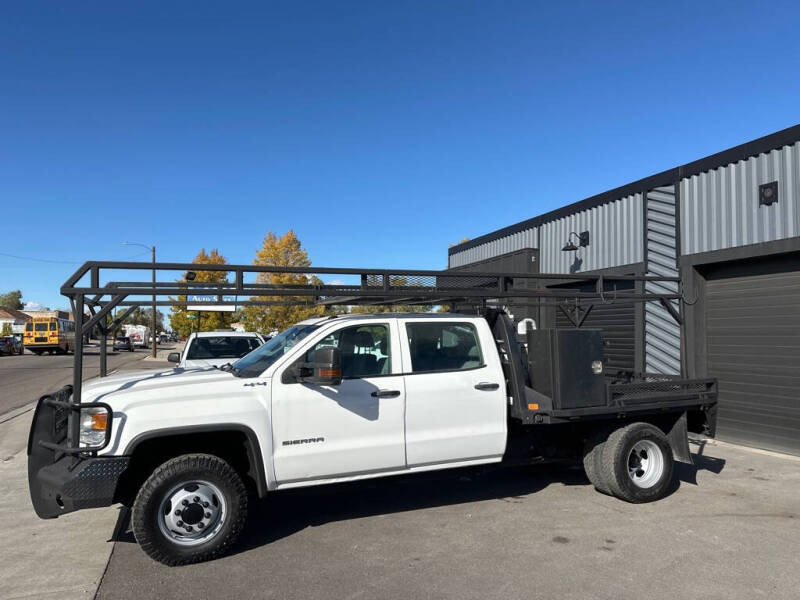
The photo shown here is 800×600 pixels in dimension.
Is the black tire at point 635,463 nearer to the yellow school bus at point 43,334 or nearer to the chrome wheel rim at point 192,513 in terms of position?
the chrome wheel rim at point 192,513

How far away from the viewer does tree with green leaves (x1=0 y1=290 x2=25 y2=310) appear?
441ft

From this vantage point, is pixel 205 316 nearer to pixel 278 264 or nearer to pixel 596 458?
pixel 278 264

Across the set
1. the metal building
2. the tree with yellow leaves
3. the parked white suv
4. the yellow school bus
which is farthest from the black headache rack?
the yellow school bus

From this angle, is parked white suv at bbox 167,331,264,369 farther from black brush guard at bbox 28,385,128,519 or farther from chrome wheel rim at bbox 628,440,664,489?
chrome wheel rim at bbox 628,440,664,489

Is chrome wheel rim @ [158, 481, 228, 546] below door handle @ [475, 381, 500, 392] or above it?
below

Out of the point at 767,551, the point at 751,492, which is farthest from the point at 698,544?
the point at 751,492

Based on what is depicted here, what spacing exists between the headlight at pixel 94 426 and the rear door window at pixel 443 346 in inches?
99.8

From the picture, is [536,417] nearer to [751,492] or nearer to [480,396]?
[480,396]

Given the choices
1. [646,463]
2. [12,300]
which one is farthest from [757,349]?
[12,300]

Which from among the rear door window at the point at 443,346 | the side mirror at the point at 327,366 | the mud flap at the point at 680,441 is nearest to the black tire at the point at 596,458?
the mud flap at the point at 680,441

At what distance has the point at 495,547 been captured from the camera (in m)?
4.91

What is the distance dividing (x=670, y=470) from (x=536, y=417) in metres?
1.83

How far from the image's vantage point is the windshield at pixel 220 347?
11.4 metres

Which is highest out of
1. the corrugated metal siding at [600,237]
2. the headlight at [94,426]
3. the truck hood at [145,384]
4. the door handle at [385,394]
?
the corrugated metal siding at [600,237]
